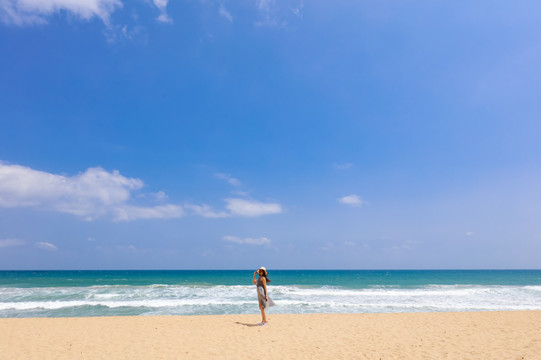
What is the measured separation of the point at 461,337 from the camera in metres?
8.63

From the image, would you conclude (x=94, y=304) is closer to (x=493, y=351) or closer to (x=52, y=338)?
(x=52, y=338)

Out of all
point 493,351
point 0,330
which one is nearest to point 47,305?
point 0,330

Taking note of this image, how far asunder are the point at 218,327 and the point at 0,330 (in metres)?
6.95

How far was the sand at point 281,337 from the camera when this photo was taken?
723 centimetres

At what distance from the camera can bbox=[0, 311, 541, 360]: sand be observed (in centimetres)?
723

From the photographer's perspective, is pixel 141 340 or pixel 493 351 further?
pixel 141 340

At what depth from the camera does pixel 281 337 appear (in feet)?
28.8

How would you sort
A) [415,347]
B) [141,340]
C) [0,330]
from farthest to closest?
[0,330], [141,340], [415,347]

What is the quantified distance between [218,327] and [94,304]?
411 inches

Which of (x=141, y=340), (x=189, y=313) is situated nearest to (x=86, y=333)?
(x=141, y=340)

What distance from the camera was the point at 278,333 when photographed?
9.30m

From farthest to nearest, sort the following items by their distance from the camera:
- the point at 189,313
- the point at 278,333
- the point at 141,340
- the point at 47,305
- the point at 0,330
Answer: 1. the point at 47,305
2. the point at 189,313
3. the point at 0,330
4. the point at 278,333
5. the point at 141,340

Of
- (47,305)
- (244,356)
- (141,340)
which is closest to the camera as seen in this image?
(244,356)

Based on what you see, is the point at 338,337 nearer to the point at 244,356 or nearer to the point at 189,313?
the point at 244,356
